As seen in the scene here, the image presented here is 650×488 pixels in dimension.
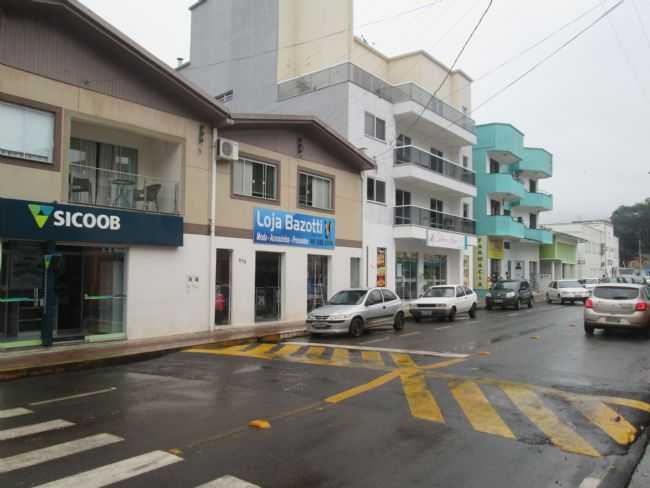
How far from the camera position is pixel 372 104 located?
87.5 feet

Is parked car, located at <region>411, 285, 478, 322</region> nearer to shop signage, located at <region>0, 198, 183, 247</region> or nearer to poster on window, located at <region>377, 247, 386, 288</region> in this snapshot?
poster on window, located at <region>377, 247, 386, 288</region>

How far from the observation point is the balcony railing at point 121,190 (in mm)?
14680

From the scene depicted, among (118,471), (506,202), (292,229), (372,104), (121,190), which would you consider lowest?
(118,471)

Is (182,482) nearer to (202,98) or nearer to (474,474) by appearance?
(474,474)

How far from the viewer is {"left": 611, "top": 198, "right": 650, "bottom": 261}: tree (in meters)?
99.8

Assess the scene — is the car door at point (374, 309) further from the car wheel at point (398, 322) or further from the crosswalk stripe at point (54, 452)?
the crosswalk stripe at point (54, 452)

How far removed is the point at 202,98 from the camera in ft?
55.2

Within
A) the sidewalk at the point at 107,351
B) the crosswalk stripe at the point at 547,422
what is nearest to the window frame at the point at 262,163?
the sidewalk at the point at 107,351

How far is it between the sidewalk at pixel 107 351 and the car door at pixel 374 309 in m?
2.41

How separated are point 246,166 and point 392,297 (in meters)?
7.25

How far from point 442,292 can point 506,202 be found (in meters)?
24.0

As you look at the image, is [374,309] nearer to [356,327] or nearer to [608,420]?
[356,327]

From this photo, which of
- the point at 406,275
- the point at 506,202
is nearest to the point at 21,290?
the point at 406,275

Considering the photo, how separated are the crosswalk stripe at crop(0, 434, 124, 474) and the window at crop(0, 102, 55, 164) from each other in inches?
370
